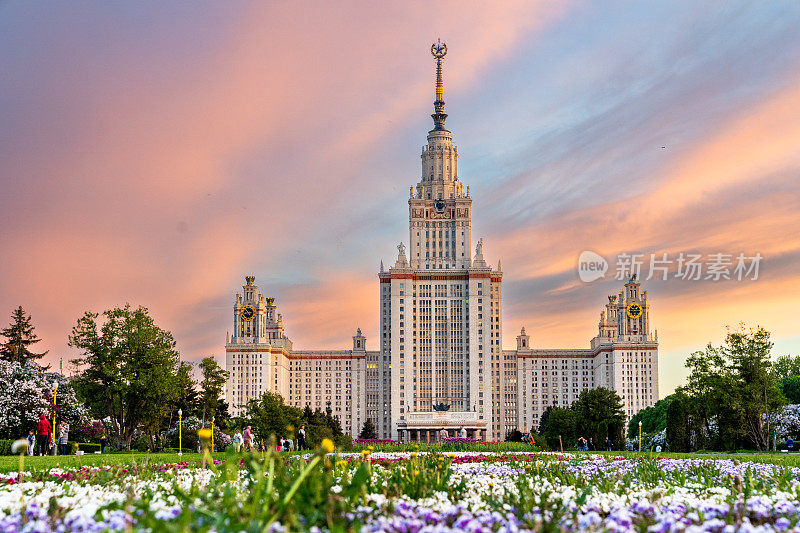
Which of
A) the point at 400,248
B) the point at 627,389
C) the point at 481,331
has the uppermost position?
the point at 400,248

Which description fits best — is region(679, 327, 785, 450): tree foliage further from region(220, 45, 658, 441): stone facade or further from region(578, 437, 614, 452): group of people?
region(220, 45, 658, 441): stone facade

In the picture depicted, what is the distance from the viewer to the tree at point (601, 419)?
61.5m

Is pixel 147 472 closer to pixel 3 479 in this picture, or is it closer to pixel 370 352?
pixel 3 479

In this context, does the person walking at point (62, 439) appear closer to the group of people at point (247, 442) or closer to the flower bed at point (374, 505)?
the group of people at point (247, 442)

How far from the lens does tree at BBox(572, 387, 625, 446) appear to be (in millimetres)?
61500

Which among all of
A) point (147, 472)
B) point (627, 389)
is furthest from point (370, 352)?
point (147, 472)

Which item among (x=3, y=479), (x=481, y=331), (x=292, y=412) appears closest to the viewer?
(x=3, y=479)

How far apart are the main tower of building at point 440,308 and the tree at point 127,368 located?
104 meters

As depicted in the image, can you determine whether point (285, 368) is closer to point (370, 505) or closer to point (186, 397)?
point (186, 397)

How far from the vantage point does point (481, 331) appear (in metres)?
162

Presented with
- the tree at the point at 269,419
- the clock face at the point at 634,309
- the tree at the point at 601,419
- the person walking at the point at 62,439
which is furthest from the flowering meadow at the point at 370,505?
the clock face at the point at 634,309

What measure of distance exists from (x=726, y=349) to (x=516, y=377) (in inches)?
4800

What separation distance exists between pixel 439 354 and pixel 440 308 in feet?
30.1

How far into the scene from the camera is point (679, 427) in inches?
2306
